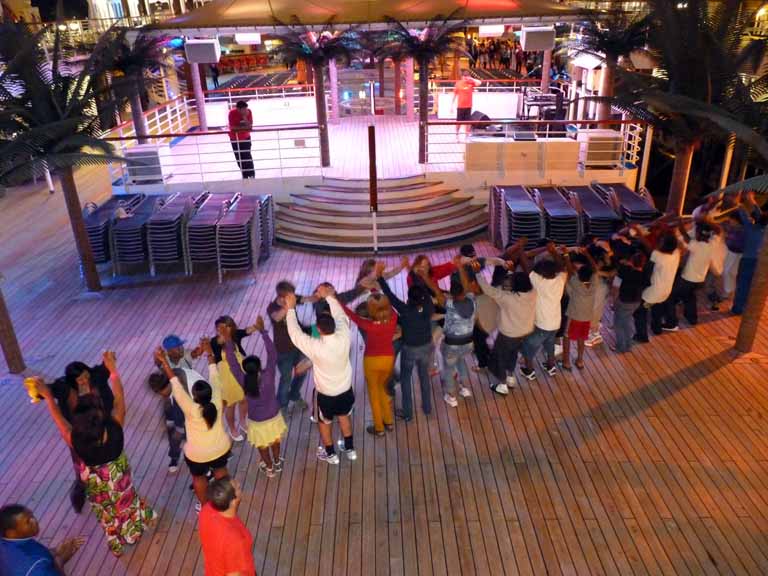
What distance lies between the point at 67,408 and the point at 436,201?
783 centimetres

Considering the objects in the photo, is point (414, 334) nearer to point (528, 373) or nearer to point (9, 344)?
point (528, 373)

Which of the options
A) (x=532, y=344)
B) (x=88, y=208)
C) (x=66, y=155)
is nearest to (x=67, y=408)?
(x=66, y=155)

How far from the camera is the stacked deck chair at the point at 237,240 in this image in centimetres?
900

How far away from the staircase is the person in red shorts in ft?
13.9

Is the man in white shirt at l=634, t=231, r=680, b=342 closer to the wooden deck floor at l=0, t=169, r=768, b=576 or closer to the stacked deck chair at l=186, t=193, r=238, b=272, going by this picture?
the wooden deck floor at l=0, t=169, r=768, b=576

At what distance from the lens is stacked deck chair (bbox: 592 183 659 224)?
8945mm

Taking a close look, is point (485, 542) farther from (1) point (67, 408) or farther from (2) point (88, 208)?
(2) point (88, 208)

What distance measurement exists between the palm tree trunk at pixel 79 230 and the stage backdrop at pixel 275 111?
8.49m

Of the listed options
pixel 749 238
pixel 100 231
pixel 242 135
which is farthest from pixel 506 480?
pixel 242 135

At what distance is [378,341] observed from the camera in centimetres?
504

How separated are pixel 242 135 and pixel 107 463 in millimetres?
8522

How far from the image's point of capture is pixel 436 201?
36.4 ft

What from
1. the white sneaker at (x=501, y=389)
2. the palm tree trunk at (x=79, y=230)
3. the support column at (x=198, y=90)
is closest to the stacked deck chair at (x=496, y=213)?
the white sneaker at (x=501, y=389)

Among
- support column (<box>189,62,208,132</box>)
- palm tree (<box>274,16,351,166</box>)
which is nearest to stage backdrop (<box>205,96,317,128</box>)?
support column (<box>189,62,208,132</box>)
